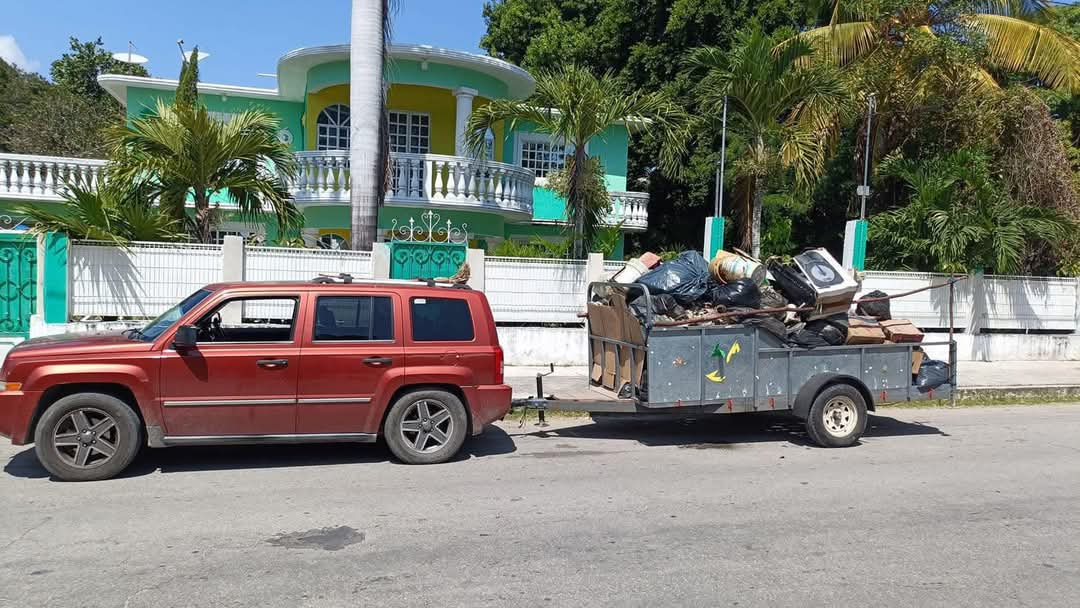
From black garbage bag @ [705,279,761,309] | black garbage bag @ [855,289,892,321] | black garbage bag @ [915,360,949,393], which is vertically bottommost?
black garbage bag @ [915,360,949,393]

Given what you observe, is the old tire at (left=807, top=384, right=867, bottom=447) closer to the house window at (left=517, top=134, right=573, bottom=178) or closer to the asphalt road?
the asphalt road

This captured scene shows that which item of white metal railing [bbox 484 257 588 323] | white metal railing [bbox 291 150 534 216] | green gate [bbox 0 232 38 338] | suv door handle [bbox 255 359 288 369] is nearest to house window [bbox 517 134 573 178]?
white metal railing [bbox 291 150 534 216]

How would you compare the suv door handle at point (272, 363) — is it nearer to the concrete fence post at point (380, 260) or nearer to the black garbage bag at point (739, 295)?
the black garbage bag at point (739, 295)

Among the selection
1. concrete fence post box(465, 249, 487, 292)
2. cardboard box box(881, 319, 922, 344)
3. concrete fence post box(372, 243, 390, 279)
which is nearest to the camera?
cardboard box box(881, 319, 922, 344)

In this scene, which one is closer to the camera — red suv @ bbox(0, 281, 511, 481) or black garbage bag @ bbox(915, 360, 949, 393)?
red suv @ bbox(0, 281, 511, 481)

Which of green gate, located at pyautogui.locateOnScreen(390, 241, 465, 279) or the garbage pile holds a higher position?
green gate, located at pyautogui.locateOnScreen(390, 241, 465, 279)

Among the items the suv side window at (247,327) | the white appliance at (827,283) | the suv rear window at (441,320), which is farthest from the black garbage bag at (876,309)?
the suv side window at (247,327)

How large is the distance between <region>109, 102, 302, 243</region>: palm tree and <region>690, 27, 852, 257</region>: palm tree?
27.2 ft

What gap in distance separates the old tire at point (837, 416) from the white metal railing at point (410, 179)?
10306 mm

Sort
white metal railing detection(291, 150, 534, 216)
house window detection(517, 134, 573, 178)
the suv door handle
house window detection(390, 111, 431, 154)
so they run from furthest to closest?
house window detection(517, 134, 573, 178)
house window detection(390, 111, 431, 154)
white metal railing detection(291, 150, 534, 216)
the suv door handle

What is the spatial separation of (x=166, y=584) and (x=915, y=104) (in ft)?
59.7

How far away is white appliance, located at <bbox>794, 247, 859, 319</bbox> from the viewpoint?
8312 millimetres

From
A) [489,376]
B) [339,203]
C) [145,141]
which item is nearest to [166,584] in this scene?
[489,376]

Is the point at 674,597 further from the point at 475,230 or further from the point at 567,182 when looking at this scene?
the point at 475,230
